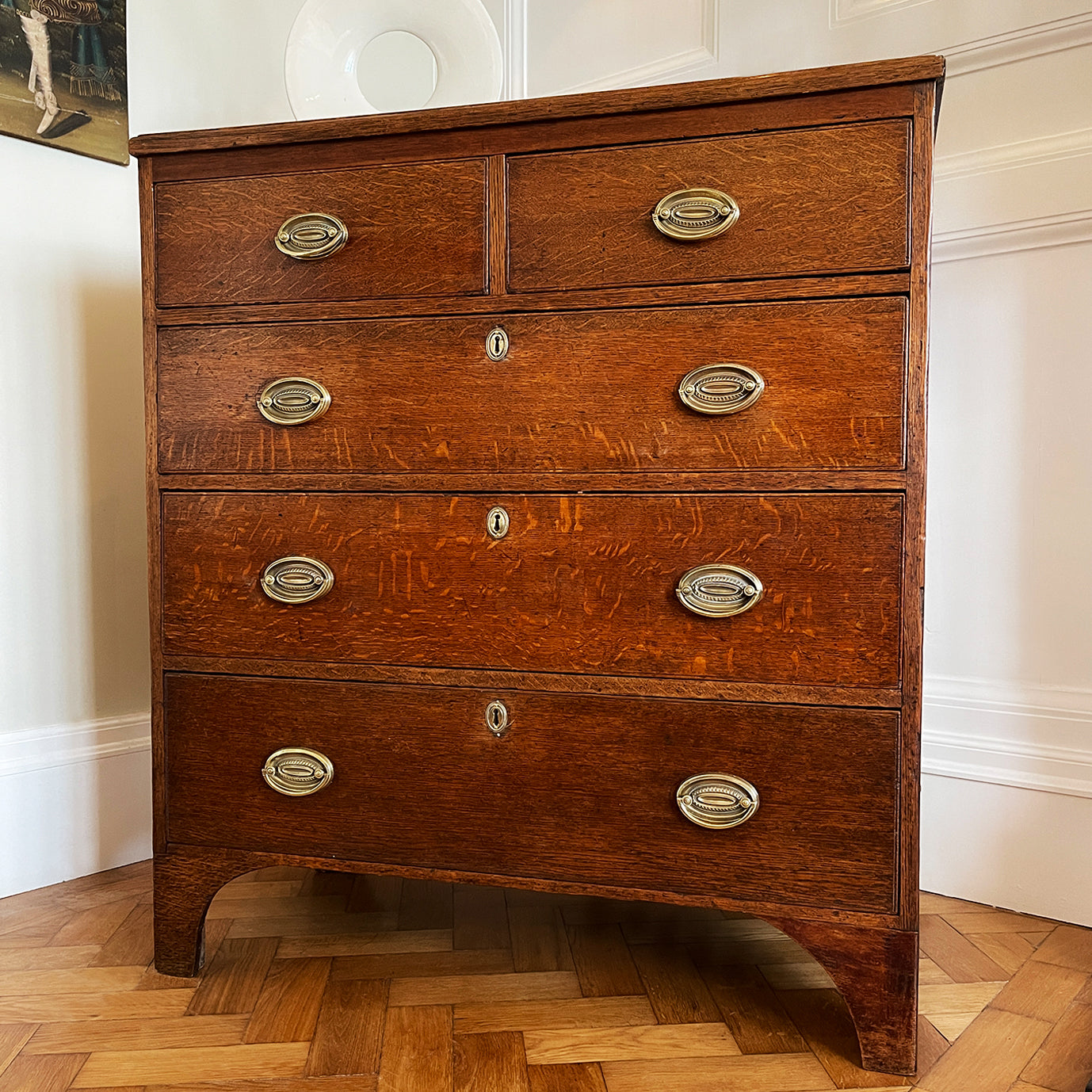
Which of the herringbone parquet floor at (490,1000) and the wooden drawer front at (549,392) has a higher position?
the wooden drawer front at (549,392)

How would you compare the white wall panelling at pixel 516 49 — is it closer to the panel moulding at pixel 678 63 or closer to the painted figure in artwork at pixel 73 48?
the panel moulding at pixel 678 63

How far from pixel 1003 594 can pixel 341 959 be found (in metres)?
1.18

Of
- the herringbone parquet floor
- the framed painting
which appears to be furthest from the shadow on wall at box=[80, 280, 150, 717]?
the herringbone parquet floor

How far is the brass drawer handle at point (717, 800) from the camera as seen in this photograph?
1165 mm

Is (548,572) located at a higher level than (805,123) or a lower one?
lower

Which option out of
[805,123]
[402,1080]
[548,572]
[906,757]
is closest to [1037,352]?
[805,123]

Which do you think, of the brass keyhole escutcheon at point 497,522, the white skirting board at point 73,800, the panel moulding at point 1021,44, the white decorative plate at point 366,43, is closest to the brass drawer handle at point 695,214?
the brass keyhole escutcheon at point 497,522

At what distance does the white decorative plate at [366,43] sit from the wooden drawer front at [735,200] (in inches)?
16.4

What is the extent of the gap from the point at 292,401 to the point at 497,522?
32 cm

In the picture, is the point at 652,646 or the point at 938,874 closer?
the point at 652,646

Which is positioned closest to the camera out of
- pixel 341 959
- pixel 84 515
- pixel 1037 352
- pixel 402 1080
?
pixel 402 1080

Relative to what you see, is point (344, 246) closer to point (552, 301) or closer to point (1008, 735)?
point (552, 301)

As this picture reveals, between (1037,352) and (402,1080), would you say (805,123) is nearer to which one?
(1037,352)

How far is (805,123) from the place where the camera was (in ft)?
3.70
